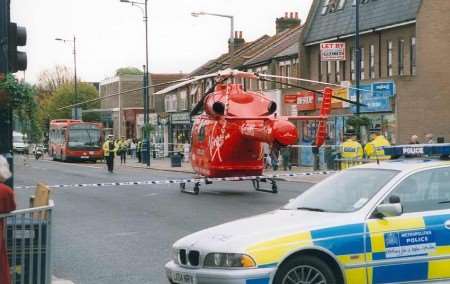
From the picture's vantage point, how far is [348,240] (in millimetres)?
7246

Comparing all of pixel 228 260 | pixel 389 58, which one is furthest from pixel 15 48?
pixel 389 58

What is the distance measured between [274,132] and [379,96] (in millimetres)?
16027

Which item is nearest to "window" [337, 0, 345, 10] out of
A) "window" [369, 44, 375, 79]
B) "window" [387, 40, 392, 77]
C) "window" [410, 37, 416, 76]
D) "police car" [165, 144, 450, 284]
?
"window" [369, 44, 375, 79]

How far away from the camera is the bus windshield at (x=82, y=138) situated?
187ft

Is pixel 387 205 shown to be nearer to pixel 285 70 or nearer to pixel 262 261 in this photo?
pixel 262 261

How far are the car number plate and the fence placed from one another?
47.9 inches

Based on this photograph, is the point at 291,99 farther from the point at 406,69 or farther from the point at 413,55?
the point at 413,55

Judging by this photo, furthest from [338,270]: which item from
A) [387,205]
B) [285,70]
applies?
[285,70]

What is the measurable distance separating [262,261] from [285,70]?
134 ft

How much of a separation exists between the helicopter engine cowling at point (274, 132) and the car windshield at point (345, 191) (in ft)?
36.1

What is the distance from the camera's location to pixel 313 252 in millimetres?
7203

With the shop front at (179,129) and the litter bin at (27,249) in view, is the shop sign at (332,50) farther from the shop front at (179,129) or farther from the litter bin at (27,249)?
the shop front at (179,129)

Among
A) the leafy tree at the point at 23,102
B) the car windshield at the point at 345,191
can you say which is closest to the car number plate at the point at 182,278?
the car windshield at the point at 345,191

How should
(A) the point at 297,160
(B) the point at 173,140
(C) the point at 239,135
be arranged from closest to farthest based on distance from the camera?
(C) the point at 239,135 < (A) the point at 297,160 < (B) the point at 173,140
